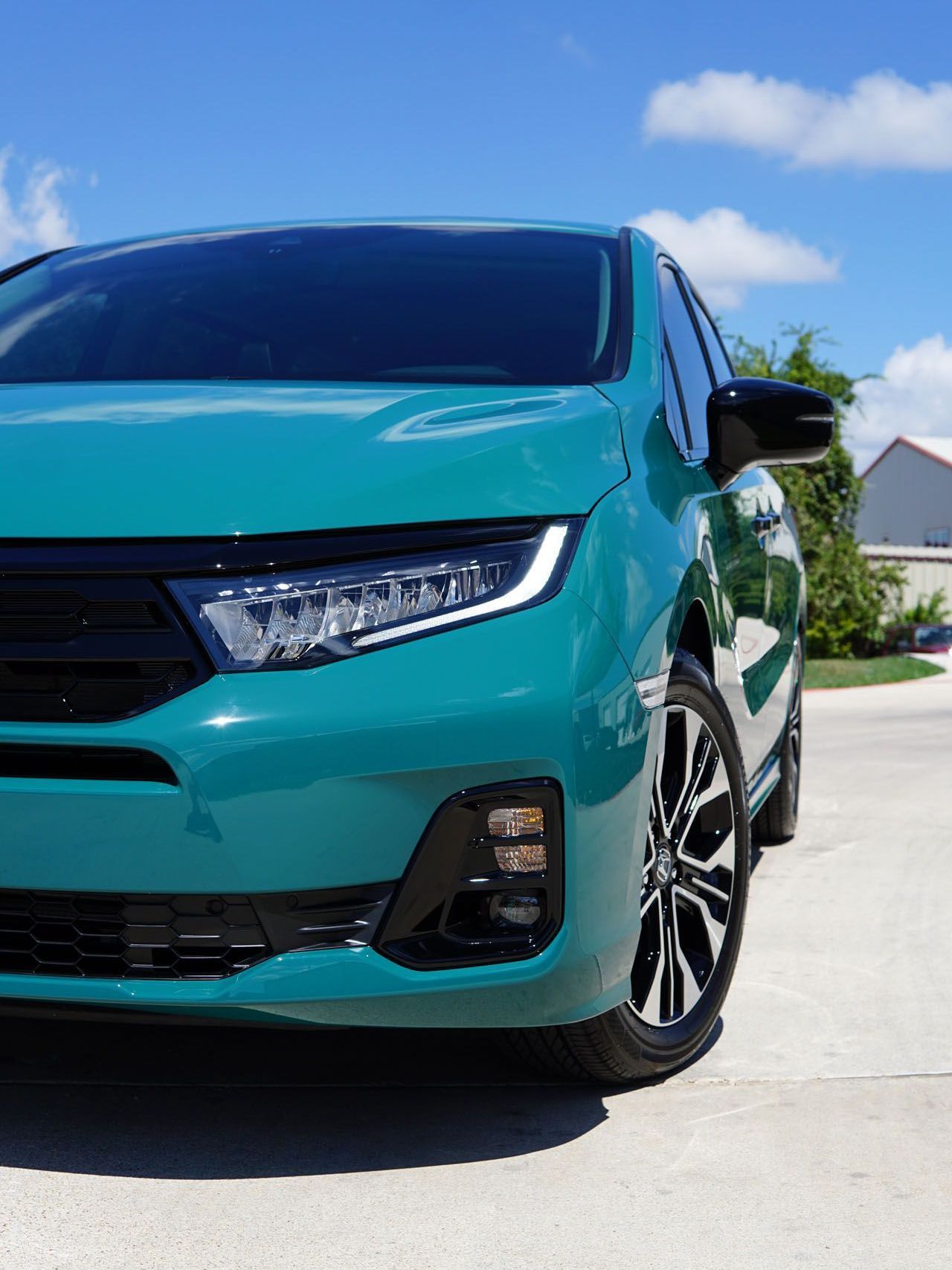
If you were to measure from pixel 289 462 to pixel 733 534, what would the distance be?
1.59 meters

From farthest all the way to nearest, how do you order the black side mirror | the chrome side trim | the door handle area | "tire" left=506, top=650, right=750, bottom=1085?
the door handle area
the black side mirror
"tire" left=506, top=650, right=750, bottom=1085
the chrome side trim

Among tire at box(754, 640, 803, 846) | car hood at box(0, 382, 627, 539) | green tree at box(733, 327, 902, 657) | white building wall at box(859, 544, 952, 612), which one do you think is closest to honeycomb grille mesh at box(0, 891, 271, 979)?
car hood at box(0, 382, 627, 539)

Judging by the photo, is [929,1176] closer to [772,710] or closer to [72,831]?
[72,831]

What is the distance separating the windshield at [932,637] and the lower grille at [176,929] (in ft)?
93.4

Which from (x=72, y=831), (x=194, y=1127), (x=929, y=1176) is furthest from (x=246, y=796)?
(x=929, y=1176)

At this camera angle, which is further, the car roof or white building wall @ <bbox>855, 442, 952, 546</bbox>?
white building wall @ <bbox>855, 442, 952, 546</bbox>

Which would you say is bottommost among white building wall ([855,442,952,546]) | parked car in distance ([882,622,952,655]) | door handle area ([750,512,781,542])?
parked car in distance ([882,622,952,655])

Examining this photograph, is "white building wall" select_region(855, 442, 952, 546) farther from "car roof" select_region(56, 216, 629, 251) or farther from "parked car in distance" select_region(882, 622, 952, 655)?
"car roof" select_region(56, 216, 629, 251)

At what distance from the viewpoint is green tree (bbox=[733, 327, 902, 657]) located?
27766 mm

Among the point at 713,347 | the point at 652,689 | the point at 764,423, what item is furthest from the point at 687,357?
the point at 652,689

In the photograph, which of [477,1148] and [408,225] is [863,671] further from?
[477,1148]

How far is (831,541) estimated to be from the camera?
1134 inches

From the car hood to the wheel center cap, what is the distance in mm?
702

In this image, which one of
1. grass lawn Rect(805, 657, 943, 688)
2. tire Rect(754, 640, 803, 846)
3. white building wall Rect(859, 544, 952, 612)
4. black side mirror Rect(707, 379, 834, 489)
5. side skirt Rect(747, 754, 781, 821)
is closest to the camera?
black side mirror Rect(707, 379, 834, 489)
